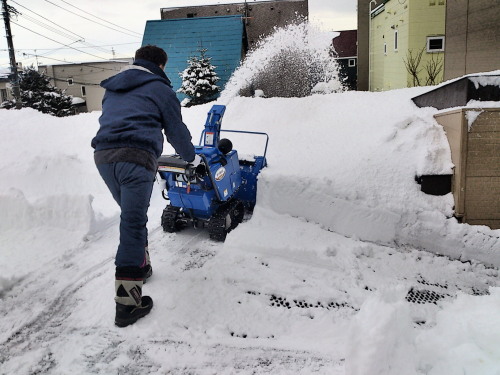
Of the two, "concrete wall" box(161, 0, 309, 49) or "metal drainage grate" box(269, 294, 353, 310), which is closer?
"metal drainage grate" box(269, 294, 353, 310)

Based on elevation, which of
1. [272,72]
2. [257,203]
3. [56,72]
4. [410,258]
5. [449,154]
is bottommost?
[410,258]

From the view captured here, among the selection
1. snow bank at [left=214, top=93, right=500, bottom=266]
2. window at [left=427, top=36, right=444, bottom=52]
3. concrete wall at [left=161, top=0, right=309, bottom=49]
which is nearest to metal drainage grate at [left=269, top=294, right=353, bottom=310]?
snow bank at [left=214, top=93, right=500, bottom=266]

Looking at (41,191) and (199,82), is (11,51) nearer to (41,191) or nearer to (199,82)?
(199,82)

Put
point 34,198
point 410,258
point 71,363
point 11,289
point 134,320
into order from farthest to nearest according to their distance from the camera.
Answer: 1. point 34,198
2. point 410,258
3. point 11,289
4. point 134,320
5. point 71,363

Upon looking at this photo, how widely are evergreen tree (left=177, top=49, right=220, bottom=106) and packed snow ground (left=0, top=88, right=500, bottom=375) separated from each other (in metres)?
10.8

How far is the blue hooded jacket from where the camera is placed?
2807 millimetres

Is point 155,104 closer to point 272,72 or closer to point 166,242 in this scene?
point 166,242

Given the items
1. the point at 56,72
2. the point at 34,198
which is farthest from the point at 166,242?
the point at 56,72

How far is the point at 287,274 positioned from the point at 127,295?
1.46 meters

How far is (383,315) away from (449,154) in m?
3.40

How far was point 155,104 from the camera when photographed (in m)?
2.93

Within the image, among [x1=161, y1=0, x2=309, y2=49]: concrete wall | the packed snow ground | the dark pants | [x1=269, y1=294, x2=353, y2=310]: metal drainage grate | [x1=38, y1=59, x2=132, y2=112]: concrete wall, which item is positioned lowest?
[x1=269, y1=294, x2=353, y2=310]: metal drainage grate

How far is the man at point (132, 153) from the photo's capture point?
2764mm

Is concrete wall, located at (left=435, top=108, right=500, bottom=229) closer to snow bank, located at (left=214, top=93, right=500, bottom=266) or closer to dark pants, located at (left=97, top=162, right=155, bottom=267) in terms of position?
snow bank, located at (left=214, top=93, right=500, bottom=266)
